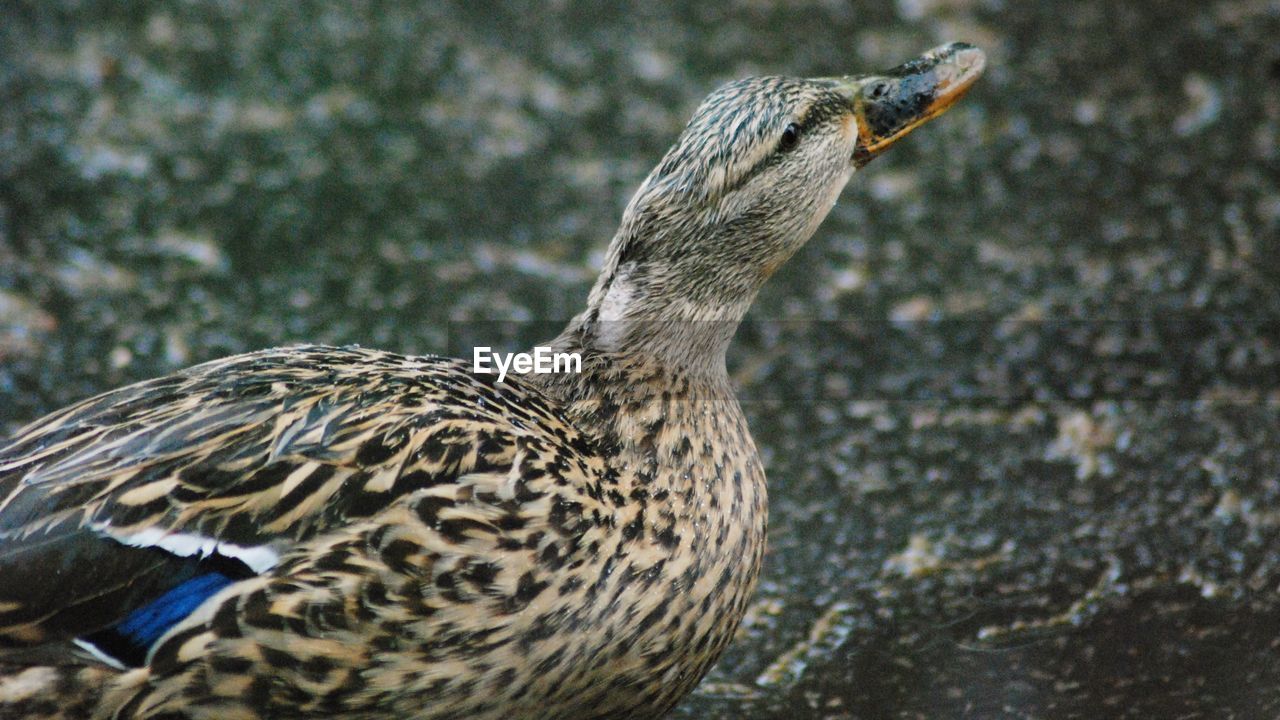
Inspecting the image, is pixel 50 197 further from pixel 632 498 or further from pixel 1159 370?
pixel 1159 370

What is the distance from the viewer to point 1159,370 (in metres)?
4.97

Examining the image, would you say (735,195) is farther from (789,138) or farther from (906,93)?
(906,93)

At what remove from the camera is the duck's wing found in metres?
2.77

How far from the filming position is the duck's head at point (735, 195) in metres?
3.40

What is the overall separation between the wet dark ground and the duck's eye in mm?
1296

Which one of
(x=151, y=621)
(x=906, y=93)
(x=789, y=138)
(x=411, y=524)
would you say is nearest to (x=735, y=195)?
(x=789, y=138)

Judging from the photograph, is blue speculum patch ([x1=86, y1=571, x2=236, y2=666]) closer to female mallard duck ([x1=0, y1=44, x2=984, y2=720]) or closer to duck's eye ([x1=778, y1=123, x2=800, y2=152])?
female mallard duck ([x1=0, y1=44, x2=984, y2=720])

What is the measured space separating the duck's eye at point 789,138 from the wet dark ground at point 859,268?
1.30 meters

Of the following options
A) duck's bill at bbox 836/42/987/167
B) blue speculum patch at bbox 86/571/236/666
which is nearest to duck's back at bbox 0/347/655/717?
blue speculum patch at bbox 86/571/236/666

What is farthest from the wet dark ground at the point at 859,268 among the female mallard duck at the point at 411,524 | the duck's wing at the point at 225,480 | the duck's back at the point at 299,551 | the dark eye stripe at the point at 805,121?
the dark eye stripe at the point at 805,121

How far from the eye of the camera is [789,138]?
11.3ft

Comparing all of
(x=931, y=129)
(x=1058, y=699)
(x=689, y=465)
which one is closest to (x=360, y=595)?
(x=689, y=465)

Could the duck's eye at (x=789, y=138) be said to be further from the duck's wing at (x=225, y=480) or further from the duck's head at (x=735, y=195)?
the duck's wing at (x=225, y=480)

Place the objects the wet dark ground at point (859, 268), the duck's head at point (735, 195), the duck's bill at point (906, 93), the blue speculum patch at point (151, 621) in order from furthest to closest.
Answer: the wet dark ground at point (859, 268), the duck's bill at point (906, 93), the duck's head at point (735, 195), the blue speculum patch at point (151, 621)
